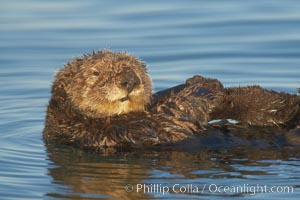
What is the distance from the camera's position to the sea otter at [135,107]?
8.34 m

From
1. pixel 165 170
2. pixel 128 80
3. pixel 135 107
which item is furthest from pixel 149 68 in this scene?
pixel 165 170

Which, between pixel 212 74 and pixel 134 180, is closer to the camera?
pixel 134 180

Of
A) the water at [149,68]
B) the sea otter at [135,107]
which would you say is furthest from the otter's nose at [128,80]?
the water at [149,68]

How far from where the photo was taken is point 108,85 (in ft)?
27.7

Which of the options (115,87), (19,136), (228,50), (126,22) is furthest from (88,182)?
(126,22)

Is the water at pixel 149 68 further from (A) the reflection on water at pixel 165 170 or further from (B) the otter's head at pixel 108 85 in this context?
(B) the otter's head at pixel 108 85

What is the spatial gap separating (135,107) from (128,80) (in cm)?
30

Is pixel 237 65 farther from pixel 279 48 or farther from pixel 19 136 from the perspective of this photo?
pixel 19 136

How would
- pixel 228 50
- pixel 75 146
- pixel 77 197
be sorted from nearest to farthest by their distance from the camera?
pixel 77 197, pixel 75 146, pixel 228 50

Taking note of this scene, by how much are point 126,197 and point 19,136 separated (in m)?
2.16

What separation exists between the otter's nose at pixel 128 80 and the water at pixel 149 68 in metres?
0.56

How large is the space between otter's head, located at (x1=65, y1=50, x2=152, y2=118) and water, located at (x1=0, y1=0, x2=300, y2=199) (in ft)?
1.29

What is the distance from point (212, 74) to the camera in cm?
1134

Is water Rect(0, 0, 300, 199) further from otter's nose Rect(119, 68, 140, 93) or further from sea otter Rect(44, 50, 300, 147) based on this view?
otter's nose Rect(119, 68, 140, 93)
